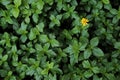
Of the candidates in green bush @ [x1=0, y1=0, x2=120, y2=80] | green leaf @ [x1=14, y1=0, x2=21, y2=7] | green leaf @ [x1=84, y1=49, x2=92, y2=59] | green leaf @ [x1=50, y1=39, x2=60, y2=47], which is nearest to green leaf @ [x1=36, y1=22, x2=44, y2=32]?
green bush @ [x1=0, y1=0, x2=120, y2=80]

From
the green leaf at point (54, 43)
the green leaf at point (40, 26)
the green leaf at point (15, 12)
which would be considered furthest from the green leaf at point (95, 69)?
the green leaf at point (15, 12)

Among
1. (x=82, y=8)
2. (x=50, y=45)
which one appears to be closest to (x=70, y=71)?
(x=50, y=45)

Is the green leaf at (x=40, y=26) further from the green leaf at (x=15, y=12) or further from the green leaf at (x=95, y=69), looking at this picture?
the green leaf at (x=95, y=69)

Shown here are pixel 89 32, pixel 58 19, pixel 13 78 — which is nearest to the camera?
pixel 13 78

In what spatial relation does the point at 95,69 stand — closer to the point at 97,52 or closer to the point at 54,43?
the point at 97,52

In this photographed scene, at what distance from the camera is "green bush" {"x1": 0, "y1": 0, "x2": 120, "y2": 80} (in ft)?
7.92

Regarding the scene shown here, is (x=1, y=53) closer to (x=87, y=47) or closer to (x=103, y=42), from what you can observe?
(x=87, y=47)

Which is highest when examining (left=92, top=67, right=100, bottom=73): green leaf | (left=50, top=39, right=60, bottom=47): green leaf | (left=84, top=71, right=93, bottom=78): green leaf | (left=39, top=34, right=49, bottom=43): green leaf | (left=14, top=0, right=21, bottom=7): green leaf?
(left=14, top=0, right=21, bottom=7): green leaf

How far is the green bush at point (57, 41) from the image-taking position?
2.41m

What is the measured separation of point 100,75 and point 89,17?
0.53 metres

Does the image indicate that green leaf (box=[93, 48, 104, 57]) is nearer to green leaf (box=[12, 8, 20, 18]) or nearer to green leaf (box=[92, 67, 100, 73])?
green leaf (box=[92, 67, 100, 73])

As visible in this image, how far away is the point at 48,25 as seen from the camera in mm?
2639

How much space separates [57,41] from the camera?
2.44m

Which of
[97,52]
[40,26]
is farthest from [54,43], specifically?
[97,52]
